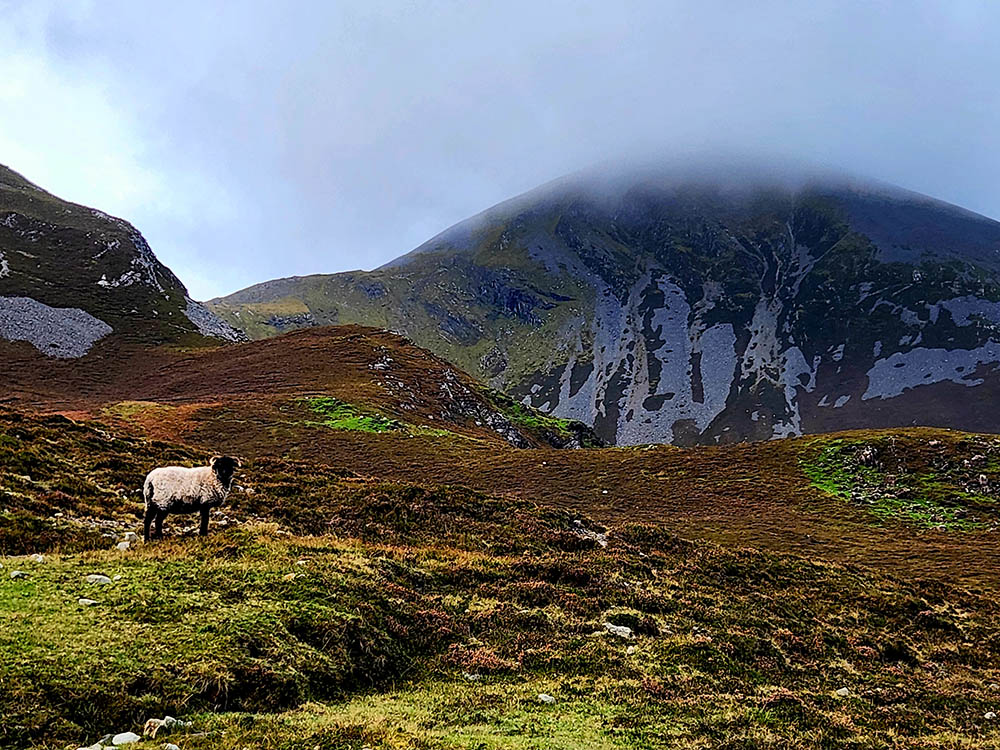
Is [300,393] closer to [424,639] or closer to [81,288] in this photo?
[81,288]

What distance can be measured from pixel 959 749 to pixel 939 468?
4709cm

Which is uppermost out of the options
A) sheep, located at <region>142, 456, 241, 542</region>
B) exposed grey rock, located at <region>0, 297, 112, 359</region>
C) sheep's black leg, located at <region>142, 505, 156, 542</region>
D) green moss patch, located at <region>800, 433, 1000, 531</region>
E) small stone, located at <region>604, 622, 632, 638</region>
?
exposed grey rock, located at <region>0, 297, 112, 359</region>

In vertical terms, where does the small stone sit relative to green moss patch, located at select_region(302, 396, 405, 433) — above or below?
below

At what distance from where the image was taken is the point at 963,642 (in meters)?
21.6

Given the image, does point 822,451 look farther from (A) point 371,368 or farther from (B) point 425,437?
(A) point 371,368

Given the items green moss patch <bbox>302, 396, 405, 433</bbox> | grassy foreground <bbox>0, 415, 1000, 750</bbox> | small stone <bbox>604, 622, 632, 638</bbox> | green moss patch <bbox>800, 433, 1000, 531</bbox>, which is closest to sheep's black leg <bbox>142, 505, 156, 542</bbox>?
grassy foreground <bbox>0, 415, 1000, 750</bbox>

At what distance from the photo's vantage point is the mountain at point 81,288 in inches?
3526

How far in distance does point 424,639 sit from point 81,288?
11629cm

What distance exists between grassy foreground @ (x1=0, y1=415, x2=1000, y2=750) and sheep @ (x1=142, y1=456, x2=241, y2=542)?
106 cm

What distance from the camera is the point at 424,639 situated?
13.8 meters

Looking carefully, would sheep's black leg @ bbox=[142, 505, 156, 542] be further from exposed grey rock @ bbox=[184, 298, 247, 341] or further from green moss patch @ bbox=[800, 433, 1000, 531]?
exposed grey rock @ bbox=[184, 298, 247, 341]

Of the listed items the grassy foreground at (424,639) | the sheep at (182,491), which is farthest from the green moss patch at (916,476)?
the sheep at (182,491)

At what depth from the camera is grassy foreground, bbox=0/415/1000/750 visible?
29.5ft

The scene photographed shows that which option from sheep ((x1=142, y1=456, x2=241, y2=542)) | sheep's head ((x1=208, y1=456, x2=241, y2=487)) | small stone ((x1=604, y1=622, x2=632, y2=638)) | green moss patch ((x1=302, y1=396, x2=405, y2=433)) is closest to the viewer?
small stone ((x1=604, y1=622, x2=632, y2=638))
